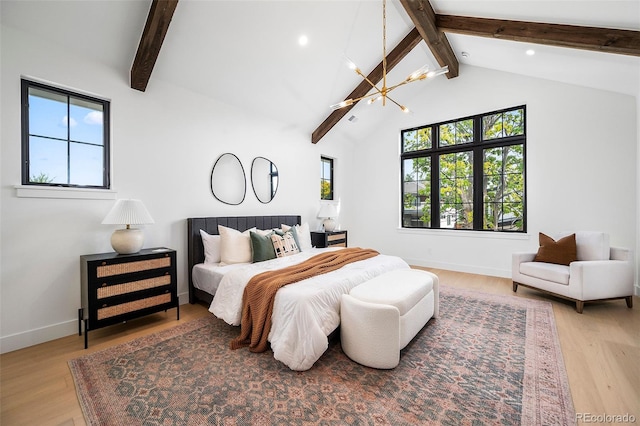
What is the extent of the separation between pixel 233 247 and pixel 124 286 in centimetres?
113

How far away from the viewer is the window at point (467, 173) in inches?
182

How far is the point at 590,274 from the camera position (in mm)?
3082

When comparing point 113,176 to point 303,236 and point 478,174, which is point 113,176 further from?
point 478,174

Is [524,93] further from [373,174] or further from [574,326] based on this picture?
[574,326]

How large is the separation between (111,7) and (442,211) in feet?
17.9

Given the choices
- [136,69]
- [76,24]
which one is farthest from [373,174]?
[76,24]

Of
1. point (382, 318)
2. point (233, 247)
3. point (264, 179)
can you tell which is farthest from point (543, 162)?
point (233, 247)

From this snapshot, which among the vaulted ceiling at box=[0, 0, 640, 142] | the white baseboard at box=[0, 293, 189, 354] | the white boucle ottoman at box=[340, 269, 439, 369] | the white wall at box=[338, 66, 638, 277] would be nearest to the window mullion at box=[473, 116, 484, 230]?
the white wall at box=[338, 66, 638, 277]

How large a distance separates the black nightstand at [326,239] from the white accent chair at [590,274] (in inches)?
114

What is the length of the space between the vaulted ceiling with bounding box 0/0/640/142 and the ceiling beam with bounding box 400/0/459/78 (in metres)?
0.01

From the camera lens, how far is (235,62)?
3498mm

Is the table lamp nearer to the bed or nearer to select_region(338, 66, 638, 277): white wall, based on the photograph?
Answer: select_region(338, 66, 638, 277): white wall

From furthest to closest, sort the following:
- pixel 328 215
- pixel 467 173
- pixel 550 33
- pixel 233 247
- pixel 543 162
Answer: pixel 328 215, pixel 467 173, pixel 543 162, pixel 233 247, pixel 550 33

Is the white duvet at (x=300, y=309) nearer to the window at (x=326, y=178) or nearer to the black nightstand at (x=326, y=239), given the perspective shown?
the black nightstand at (x=326, y=239)
